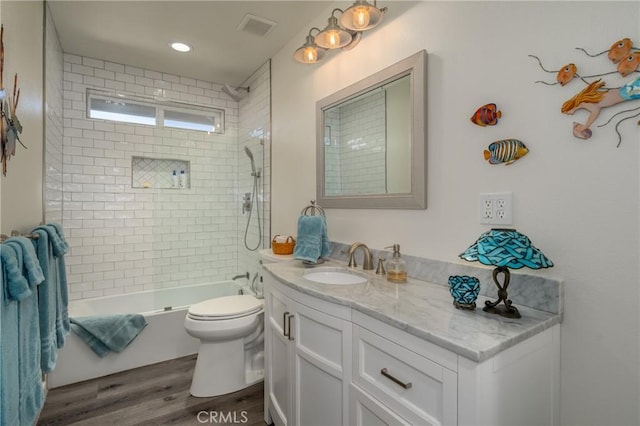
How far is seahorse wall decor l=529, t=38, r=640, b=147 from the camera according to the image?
0.89 meters

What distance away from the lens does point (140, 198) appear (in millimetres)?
3221

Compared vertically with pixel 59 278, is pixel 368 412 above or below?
below

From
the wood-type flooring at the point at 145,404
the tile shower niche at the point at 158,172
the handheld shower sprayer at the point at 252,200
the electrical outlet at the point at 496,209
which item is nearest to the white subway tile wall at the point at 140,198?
the tile shower niche at the point at 158,172

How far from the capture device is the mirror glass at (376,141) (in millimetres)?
1519

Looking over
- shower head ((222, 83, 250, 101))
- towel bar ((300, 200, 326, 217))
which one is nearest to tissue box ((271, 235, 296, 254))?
towel bar ((300, 200, 326, 217))

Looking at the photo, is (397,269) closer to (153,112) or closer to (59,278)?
(59,278)

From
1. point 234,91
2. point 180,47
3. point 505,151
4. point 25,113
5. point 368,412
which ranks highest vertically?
point 180,47

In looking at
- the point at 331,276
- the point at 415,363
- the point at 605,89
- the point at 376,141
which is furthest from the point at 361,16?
the point at 415,363

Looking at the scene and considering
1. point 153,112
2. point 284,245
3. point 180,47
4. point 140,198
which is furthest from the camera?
point 153,112

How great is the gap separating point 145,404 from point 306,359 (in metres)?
1.40

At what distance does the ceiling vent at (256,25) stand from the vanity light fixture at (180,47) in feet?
1.97

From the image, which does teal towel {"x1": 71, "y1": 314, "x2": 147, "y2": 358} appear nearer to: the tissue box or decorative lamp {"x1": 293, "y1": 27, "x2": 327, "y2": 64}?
the tissue box

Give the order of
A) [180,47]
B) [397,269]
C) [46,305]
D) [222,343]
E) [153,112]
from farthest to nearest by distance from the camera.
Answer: [153,112], [180,47], [222,343], [397,269], [46,305]

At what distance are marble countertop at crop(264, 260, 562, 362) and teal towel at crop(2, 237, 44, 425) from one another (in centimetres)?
95
